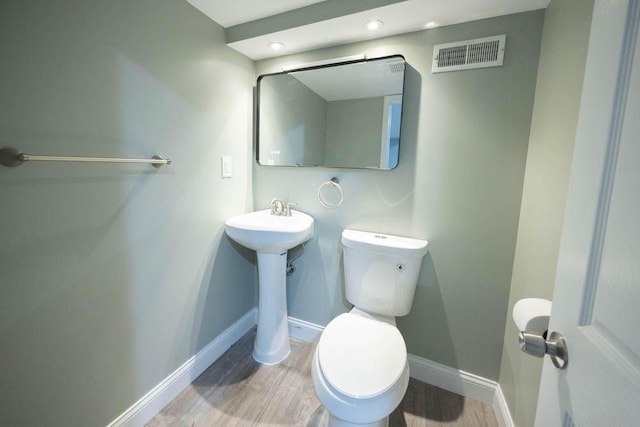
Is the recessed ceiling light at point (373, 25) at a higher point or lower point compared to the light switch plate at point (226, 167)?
higher

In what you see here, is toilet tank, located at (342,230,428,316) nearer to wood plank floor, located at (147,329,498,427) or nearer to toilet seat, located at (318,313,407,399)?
toilet seat, located at (318,313,407,399)

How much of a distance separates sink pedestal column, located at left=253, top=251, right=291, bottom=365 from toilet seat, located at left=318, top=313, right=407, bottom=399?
49 cm

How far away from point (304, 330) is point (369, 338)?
2.62 feet

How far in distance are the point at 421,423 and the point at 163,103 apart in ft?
6.33

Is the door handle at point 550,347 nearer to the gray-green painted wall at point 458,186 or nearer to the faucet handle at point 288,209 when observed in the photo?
the gray-green painted wall at point 458,186

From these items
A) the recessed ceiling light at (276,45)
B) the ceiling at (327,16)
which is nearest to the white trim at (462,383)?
the ceiling at (327,16)

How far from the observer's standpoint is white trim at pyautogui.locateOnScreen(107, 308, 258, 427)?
1.20 meters

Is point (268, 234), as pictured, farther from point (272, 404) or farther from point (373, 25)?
point (373, 25)

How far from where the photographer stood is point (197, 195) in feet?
4.66

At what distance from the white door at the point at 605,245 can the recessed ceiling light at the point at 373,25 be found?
988 mm

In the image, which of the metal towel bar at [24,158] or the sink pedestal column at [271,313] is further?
the sink pedestal column at [271,313]

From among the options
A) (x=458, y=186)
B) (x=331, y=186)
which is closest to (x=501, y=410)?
(x=458, y=186)

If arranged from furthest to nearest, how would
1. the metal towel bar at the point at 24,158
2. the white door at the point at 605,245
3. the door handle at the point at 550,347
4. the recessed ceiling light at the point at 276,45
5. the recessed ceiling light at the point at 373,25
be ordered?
1. the recessed ceiling light at the point at 276,45
2. the recessed ceiling light at the point at 373,25
3. the metal towel bar at the point at 24,158
4. the door handle at the point at 550,347
5. the white door at the point at 605,245

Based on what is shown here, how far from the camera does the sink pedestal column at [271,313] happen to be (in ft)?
5.28
